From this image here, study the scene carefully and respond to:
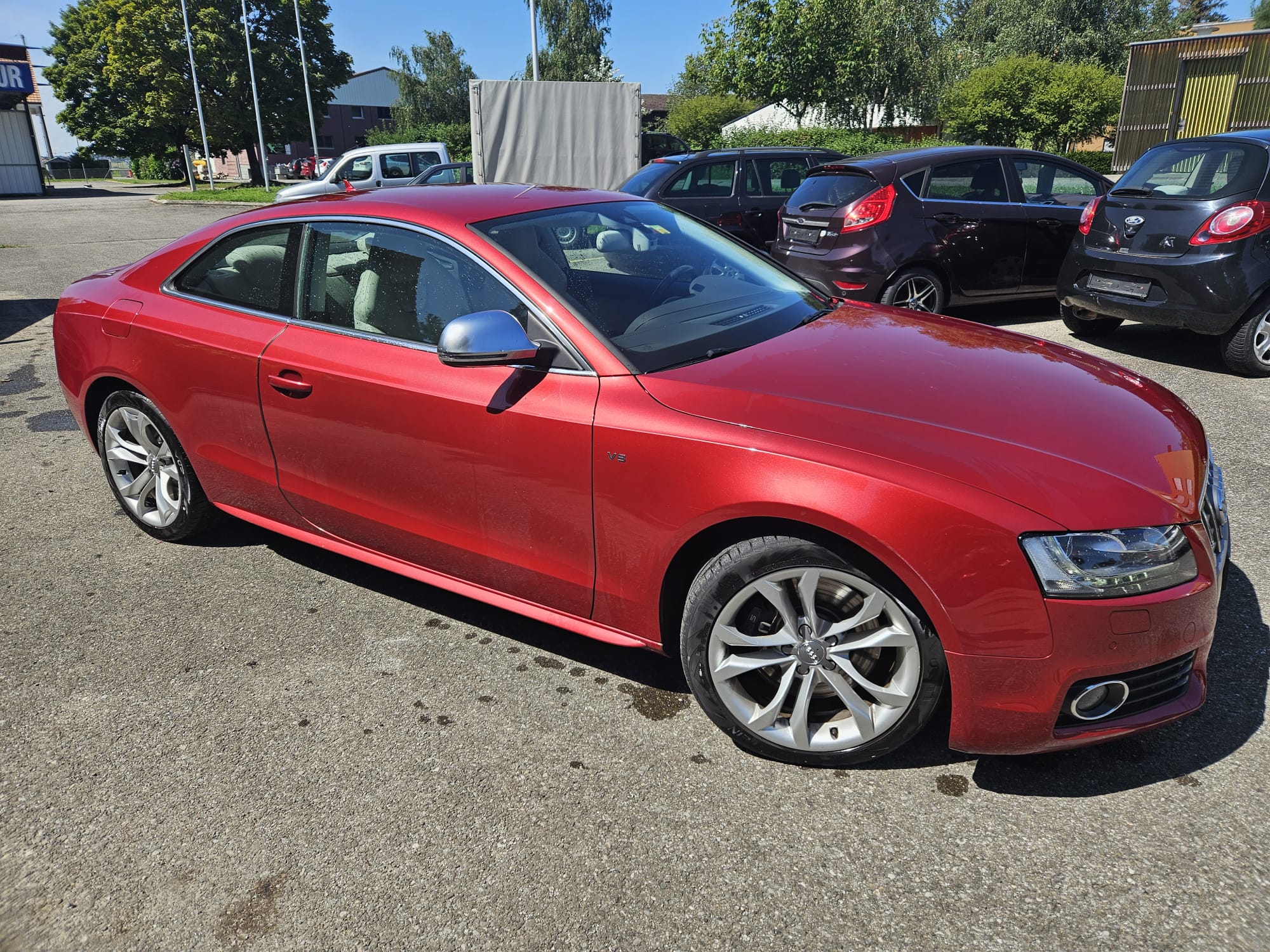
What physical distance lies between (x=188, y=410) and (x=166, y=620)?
0.85 metres

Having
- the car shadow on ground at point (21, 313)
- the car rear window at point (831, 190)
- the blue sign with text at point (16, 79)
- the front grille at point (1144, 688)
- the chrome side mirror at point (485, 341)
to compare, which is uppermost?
the blue sign with text at point (16, 79)

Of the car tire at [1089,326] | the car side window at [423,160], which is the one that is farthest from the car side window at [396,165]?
the car tire at [1089,326]

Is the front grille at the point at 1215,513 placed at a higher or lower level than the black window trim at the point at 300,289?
lower

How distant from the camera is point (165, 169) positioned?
198ft

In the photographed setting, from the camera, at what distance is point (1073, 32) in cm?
4200

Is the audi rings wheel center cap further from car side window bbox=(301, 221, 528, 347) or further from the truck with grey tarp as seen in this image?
the truck with grey tarp

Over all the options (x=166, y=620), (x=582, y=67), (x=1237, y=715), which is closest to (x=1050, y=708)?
(x=1237, y=715)

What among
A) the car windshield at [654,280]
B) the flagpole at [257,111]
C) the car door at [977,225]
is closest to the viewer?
the car windshield at [654,280]

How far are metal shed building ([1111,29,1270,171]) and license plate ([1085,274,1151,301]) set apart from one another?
67.2 ft

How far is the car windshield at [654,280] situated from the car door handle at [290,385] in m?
0.86

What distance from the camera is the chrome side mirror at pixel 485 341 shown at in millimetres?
2666

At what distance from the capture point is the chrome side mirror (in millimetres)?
2666

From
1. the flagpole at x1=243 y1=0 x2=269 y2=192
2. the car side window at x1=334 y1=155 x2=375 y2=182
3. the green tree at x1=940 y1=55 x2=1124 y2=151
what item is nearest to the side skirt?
the car side window at x1=334 y1=155 x2=375 y2=182

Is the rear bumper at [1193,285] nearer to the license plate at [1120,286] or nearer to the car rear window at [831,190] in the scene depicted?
the license plate at [1120,286]
